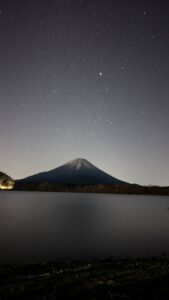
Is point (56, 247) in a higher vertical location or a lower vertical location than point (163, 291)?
lower

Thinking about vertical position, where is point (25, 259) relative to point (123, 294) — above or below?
below

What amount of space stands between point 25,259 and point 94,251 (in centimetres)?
772

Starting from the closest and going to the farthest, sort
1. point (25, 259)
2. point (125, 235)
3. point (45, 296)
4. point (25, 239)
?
point (45, 296) → point (25, 259) → point (25, 239) → point (125, 235)

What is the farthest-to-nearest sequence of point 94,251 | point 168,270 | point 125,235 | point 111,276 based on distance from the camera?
1. point 125,235
2. point 94,251
3. point 168,270
4. point 111,276

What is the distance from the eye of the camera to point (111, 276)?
1454 centimetres

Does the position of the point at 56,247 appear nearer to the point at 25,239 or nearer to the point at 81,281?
the point at 25,239

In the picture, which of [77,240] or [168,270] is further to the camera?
[77,240]

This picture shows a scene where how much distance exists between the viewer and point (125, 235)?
4244 cm

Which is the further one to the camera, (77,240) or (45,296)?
(77,240)

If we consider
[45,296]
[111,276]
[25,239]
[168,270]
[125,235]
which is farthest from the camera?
[125,235]

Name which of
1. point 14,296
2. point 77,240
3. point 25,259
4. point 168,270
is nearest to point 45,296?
point 14,296

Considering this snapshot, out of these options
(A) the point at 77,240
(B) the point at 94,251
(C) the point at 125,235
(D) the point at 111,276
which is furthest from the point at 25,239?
(D) the point at 111,276

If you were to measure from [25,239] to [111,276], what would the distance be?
2404cm

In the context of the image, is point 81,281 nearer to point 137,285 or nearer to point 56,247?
point 137,285
